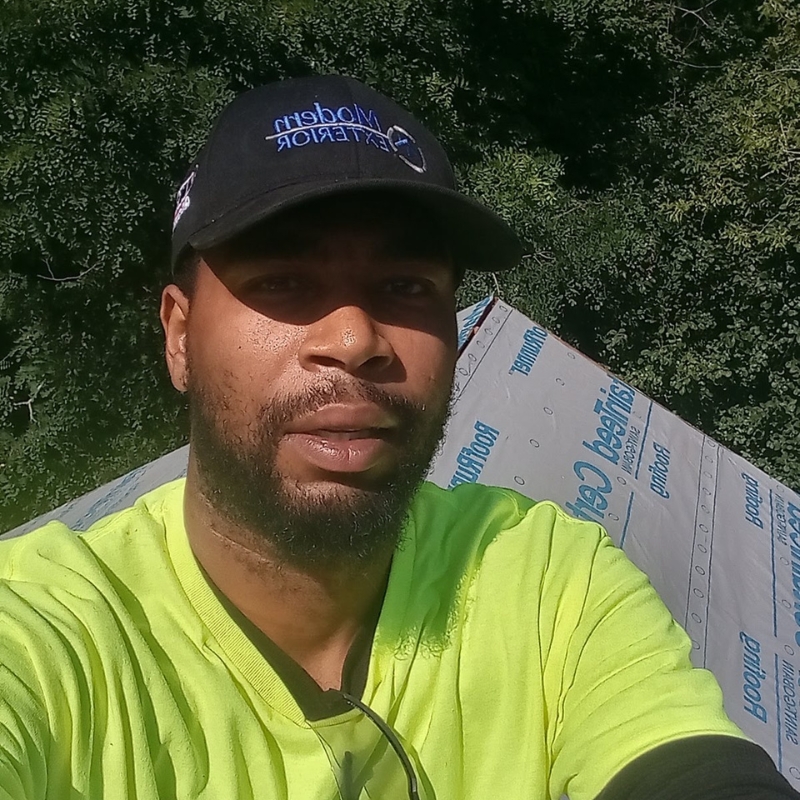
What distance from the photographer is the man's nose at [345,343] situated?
839mm

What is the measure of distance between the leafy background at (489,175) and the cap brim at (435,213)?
4.35m

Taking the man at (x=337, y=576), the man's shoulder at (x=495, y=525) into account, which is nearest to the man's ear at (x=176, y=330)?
the man at (x=337, y=576)

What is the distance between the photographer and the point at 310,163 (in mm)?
859

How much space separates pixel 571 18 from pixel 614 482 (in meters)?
4.78

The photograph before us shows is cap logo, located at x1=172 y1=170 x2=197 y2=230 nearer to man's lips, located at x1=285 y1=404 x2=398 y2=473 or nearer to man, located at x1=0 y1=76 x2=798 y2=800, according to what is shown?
man, located at x1=0 y1=76 x2=798 y2=800

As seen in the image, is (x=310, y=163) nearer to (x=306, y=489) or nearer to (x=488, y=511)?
(x=306, y=489)

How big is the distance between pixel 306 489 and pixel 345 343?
0.15m

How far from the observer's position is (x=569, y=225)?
5.71m

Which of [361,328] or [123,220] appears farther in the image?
[123,220]

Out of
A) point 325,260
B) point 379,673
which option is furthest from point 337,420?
point 379,673

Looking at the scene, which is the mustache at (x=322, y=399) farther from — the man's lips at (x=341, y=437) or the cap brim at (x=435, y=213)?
the cap brim at (x=435, y=213)

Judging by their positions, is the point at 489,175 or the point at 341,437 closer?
the point at 341,437

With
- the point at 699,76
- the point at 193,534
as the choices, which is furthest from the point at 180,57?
the point at 193,534

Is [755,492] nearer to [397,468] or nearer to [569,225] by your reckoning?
[397,468]
